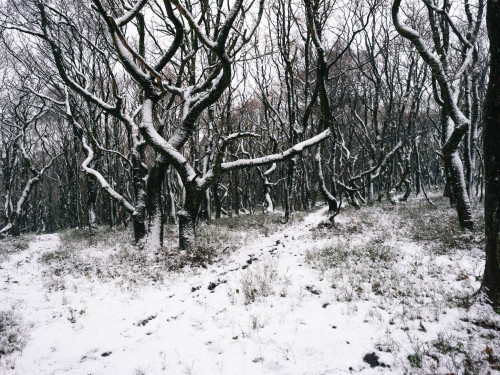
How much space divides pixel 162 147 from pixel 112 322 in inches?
188

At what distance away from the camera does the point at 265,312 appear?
4059 mm

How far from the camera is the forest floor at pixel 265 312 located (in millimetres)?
3014

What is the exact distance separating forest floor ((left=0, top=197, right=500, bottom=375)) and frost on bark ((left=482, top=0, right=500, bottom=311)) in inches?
17.3

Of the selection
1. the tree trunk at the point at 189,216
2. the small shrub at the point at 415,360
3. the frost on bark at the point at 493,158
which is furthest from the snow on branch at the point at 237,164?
the small shrub at the point at 415,360

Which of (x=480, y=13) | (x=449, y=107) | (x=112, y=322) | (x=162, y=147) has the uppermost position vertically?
(x=480, y=13)

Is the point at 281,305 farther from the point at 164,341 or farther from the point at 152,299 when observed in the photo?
the point at 152,299

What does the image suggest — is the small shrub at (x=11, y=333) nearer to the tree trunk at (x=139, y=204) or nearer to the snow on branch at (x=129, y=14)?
the tree trunk at (x=139, y=204)

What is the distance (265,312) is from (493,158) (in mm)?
3963

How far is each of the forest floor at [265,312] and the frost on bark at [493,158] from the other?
439 millimetres

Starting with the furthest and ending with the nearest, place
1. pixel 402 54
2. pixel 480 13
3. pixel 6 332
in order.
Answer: pixel 402 54 < pixel 480 13 < pixel 6 332

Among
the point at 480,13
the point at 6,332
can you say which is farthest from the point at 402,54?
the point at 6,332

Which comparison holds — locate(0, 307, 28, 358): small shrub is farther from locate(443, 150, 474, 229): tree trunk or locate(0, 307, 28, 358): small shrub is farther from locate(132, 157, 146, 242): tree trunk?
locate(443, 150, 474, 229): tree trunk

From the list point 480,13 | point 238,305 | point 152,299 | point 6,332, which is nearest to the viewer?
point 6,332

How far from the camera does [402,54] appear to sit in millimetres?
17766
